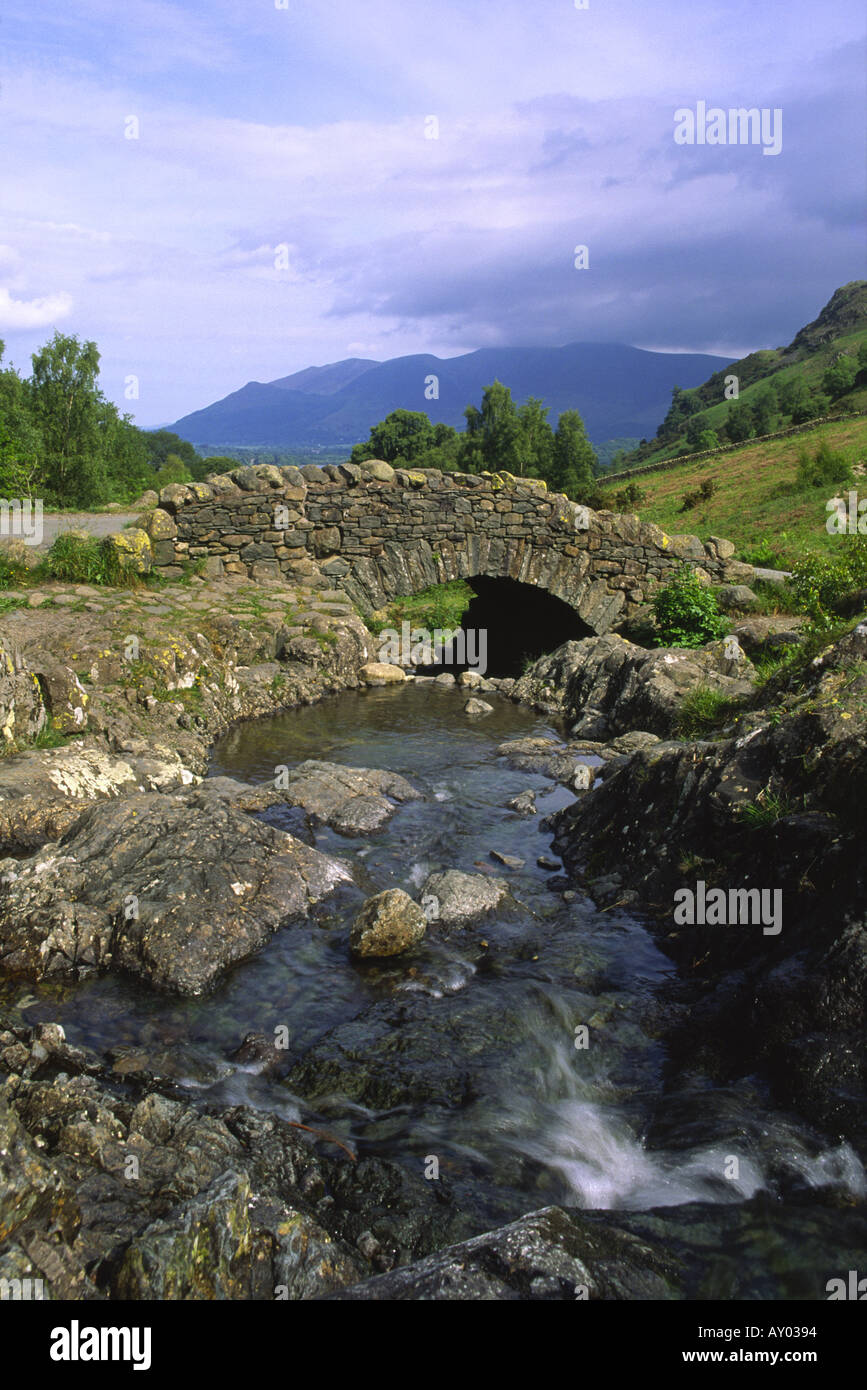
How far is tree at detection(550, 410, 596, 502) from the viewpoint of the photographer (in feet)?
253

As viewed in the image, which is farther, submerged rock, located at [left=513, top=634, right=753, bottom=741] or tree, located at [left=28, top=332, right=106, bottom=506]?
tree, located at [left=28, top=332, right=106, bottom=506]

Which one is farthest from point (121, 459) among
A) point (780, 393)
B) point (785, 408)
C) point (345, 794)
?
point (780, 393)

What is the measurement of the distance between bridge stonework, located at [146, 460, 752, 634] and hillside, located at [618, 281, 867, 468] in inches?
1804

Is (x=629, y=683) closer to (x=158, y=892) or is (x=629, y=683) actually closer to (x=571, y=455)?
(x=158, y=892)

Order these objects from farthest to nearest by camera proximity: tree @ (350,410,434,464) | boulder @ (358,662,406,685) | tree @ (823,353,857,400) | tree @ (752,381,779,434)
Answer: tree @ (350,410,434,464) < tree @ (752,381,779,434) < tree @ (823,353,857,400) < boulder @ (358,662,406,685)

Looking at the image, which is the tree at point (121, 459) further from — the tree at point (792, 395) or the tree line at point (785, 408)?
the tree at point (792, 395)

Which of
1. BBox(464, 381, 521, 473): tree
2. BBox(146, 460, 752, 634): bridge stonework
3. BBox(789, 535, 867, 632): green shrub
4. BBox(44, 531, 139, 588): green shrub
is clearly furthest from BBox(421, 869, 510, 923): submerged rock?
BBox(464, 381, 521, 473): tree

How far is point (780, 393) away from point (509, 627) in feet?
275

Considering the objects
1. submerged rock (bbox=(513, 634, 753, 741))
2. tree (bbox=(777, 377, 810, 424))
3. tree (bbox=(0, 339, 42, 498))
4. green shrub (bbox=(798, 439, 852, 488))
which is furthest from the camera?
tree (bbox=(777, 377, 810, 424))

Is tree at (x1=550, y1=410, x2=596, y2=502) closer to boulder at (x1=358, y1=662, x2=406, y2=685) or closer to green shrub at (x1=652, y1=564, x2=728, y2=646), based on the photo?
green shrub at (x1=652, y1=564, x2=728, y2=646)

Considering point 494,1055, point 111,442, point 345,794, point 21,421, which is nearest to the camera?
point 494,1055

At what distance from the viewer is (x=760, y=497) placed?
1476 inches

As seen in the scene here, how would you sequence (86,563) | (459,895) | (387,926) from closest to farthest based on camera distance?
(387,926) < (459,895) < (86,563)
